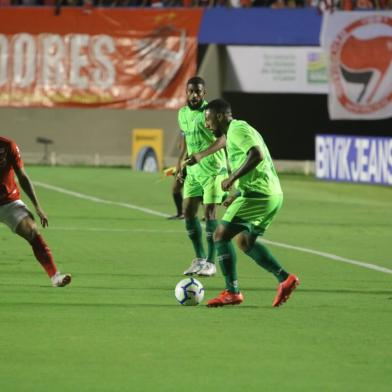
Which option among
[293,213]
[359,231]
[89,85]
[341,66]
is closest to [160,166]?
[89,85]

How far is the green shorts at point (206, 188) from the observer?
15.9m

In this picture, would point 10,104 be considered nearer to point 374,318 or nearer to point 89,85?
point 89,85

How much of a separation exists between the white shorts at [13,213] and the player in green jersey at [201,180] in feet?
9.07

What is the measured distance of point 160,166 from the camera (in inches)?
1433

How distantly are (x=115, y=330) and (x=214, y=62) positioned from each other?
1045 inches

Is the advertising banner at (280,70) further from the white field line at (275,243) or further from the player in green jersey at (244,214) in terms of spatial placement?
the player in green jersey at (244,214)

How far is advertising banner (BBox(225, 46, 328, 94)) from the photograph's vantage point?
3662cm

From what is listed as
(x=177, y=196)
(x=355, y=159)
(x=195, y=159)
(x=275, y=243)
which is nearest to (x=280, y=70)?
(x=355, y=159)

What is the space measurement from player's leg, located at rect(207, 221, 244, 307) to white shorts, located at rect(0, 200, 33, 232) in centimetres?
196

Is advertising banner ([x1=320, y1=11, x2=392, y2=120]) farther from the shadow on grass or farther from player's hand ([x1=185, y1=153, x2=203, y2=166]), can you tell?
the shadow on grass

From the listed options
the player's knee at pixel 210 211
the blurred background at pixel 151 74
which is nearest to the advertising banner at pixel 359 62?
the blurred background at pixel 151 74

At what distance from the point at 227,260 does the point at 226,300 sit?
0.37 metres

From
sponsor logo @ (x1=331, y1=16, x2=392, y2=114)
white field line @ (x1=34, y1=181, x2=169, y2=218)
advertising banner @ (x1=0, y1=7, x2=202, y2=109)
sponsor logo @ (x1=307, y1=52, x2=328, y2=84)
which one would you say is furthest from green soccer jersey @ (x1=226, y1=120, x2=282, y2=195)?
sponsor logo @ (x1=307, y1=52, x2=328, y2=84)

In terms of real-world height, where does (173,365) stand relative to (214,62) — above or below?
above
